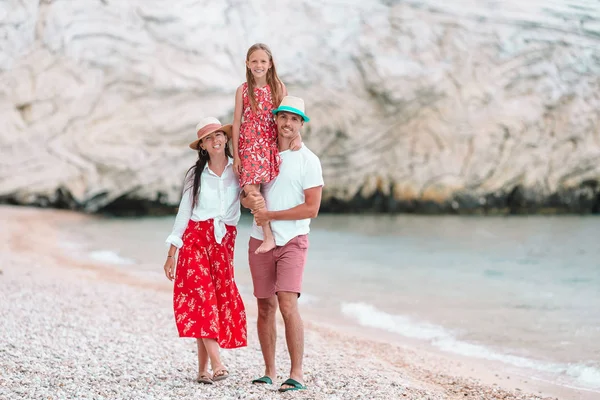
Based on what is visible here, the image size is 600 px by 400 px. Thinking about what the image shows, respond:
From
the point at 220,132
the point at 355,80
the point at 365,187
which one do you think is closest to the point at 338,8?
the point at 355,80

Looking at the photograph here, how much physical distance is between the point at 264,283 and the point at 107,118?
12.9 metres

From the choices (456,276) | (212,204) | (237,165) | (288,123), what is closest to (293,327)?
(212,204)

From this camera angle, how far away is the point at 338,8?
667 inches

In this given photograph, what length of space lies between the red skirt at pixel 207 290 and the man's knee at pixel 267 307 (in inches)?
5.2

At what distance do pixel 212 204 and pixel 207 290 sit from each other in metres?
0.47

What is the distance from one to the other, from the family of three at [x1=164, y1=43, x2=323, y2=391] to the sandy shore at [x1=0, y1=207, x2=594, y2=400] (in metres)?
0.33

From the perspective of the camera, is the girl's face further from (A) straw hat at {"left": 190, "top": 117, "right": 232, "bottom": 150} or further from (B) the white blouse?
(B) the white blouse

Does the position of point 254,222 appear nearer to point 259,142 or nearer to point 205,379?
point 259,142

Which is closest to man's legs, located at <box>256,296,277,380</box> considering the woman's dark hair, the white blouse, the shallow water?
the white blouse

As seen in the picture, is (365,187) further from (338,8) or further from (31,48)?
(31,48)

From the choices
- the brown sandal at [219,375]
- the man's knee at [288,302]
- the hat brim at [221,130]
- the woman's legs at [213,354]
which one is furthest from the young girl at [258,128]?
the brown sandal at [219,375]

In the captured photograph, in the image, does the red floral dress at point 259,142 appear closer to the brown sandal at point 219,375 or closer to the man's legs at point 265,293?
the man's legs at point 265,293

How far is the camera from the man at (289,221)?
370 centimetres

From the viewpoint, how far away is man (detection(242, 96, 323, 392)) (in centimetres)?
370
